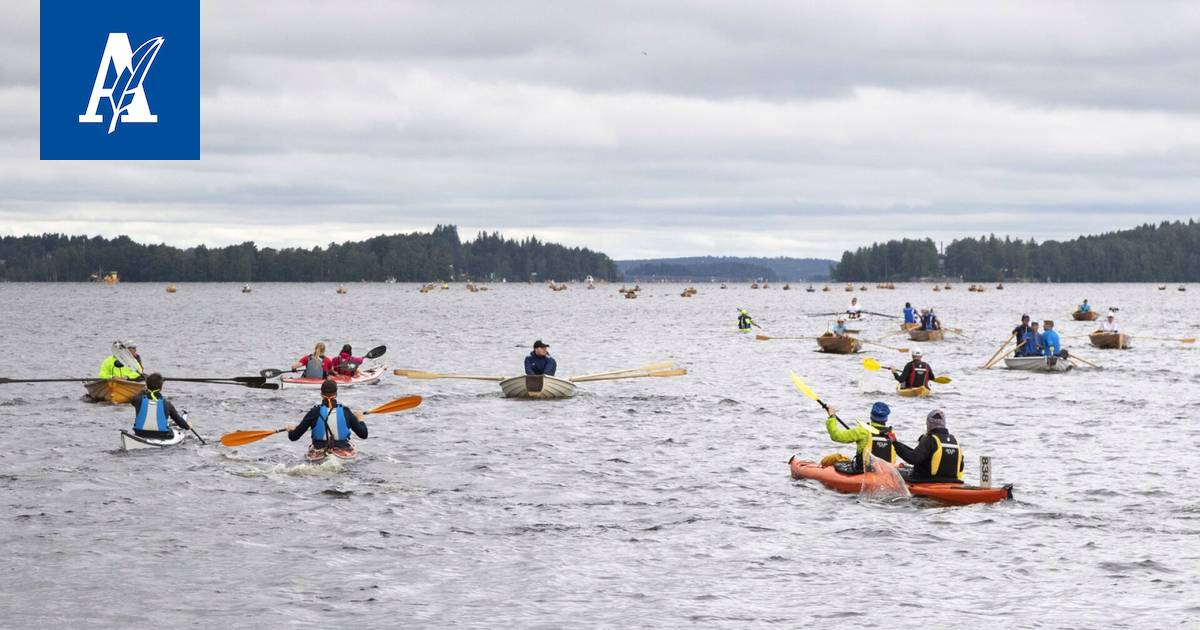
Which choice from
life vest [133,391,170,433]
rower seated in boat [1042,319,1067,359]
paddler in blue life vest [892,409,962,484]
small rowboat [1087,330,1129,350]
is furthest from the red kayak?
small rowboat [1087,330,1129,350]

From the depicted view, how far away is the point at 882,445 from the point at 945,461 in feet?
4.21

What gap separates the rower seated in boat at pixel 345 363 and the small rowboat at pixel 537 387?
20.6ft

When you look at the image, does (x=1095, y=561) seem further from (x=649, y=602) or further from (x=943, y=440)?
(x=649, y=602)

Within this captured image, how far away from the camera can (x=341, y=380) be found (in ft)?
155

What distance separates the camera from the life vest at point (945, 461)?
2348 cm

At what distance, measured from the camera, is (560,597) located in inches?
710

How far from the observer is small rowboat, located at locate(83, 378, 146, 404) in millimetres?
38594

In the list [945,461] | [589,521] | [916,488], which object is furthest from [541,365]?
[945,461]

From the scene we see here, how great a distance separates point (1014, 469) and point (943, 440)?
20.0 feet

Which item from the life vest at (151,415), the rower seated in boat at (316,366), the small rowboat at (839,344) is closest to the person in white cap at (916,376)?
the rower seated in boat at (316,366)

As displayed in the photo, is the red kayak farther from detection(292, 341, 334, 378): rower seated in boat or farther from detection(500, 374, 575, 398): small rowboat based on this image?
detection(292, 341, 334, 378): rower seated in boat

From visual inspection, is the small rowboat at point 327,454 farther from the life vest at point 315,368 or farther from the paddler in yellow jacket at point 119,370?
the life vest at point 315,368

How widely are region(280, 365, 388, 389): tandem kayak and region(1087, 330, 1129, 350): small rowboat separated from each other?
129 ft

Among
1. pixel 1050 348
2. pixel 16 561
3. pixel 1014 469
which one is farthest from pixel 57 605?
pixel 1050 348
